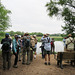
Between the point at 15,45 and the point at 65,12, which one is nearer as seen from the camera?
the point at 15,45

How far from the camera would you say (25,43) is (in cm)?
694

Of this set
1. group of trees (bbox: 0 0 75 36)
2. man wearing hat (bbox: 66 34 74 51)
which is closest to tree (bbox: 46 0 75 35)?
group of trees (bbox: 0 0 75 36)

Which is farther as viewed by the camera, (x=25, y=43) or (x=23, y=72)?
(x=25, y=43)

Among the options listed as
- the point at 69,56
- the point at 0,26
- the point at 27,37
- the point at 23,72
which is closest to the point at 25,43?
the point at 27,37

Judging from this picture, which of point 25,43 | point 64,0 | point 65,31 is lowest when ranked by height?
point 25,43

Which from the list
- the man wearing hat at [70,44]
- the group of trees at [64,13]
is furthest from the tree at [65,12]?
the man wearing hat at [70,44]

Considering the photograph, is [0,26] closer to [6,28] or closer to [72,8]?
[6,28]

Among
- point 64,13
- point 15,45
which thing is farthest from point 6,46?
point 64,13

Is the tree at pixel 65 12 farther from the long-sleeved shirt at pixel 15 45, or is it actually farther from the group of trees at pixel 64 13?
the long-sleeved shirt at pixel 15 45

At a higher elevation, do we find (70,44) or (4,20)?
(4,20)

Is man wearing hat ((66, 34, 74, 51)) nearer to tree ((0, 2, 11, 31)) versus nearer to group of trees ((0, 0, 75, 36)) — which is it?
group of trees ((0, 0, 75, 36))

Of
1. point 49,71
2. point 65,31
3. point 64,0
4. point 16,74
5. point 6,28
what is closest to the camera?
point 16,74

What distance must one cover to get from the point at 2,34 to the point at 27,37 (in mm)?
11223

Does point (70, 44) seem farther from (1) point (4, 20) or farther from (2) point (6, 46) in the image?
(1) point (4, 20)
